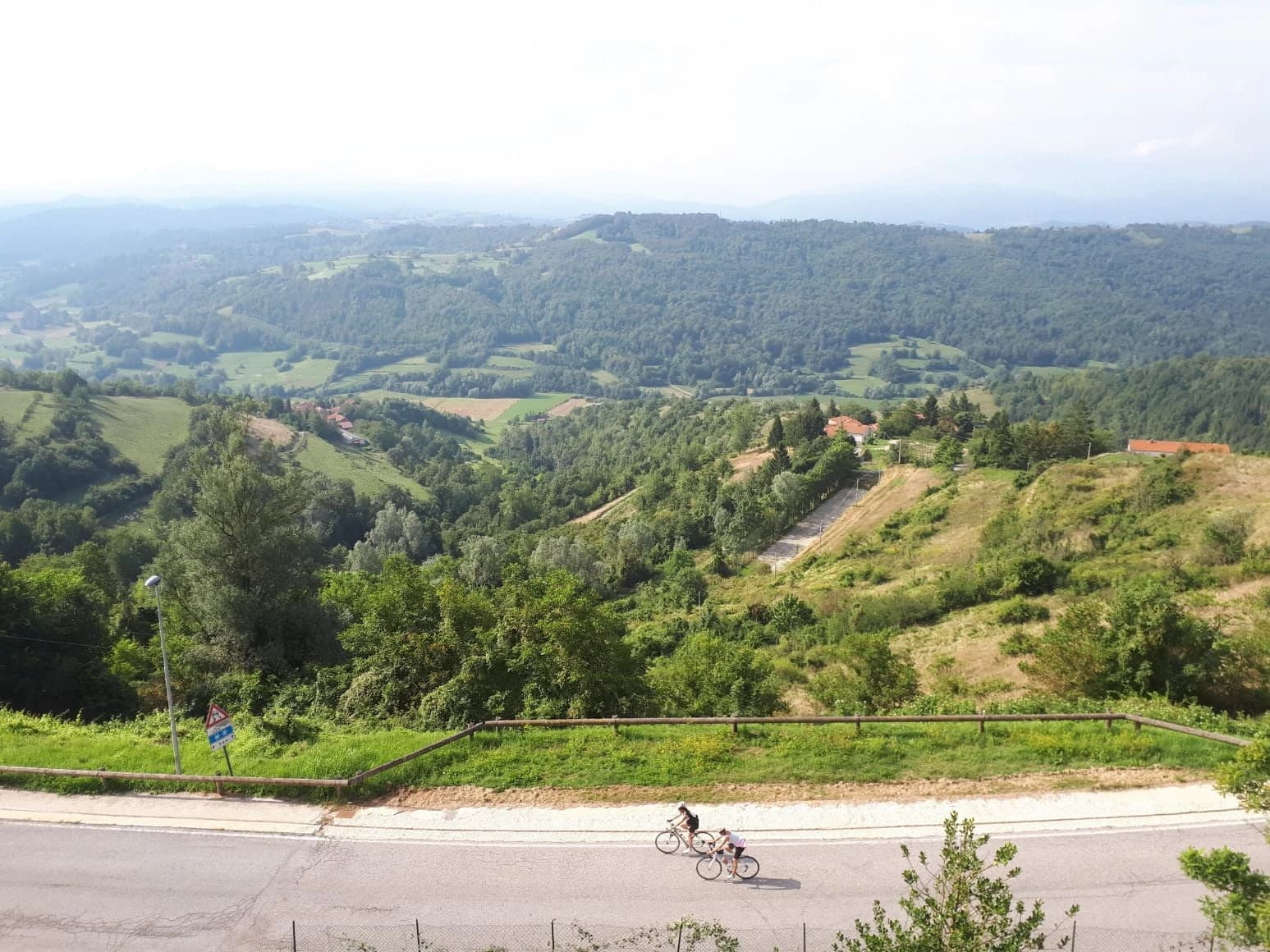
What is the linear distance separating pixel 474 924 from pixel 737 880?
446 cm

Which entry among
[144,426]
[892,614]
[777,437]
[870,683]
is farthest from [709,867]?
[144,426]

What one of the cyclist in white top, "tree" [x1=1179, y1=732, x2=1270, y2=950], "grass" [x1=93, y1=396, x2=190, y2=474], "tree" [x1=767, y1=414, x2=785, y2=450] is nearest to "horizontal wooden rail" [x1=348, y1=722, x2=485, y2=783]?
the cyclist in white top

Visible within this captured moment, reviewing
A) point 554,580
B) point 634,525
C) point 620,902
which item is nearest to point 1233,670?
point 620,902

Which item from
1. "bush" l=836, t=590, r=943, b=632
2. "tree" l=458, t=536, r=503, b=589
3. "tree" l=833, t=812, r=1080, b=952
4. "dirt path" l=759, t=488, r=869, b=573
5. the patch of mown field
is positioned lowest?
"tree" l=458, t=536, r=503, b=589

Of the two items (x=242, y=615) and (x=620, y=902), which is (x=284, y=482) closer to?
(x=242, y=615)

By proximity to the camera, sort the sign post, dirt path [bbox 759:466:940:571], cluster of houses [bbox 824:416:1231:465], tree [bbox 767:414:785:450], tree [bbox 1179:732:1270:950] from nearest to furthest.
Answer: tree [bbox 1179:732:1270:950], the sign post, dirt path [bbox 759:466:940:571], tree [bbox 767:414:785:450], cluster of houses [bbox 824:416:1231:465]

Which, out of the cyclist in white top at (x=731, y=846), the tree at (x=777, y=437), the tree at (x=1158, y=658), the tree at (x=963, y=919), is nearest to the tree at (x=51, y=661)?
the cyclist in white top at (x=731, y=846)

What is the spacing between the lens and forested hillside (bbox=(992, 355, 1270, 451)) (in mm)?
139375

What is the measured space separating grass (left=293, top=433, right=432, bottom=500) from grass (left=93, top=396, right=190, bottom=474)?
57.5 ft

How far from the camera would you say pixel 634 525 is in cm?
6900

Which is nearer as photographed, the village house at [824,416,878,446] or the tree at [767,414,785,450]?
the tree at [767,414,785,450]

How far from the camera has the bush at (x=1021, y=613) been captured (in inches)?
1282

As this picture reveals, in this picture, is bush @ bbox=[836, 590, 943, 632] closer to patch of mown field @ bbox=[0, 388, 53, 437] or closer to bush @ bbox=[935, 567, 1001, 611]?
bush @ bbox=[935, 567, 1001, 611]

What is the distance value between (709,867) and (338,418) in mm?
158262
